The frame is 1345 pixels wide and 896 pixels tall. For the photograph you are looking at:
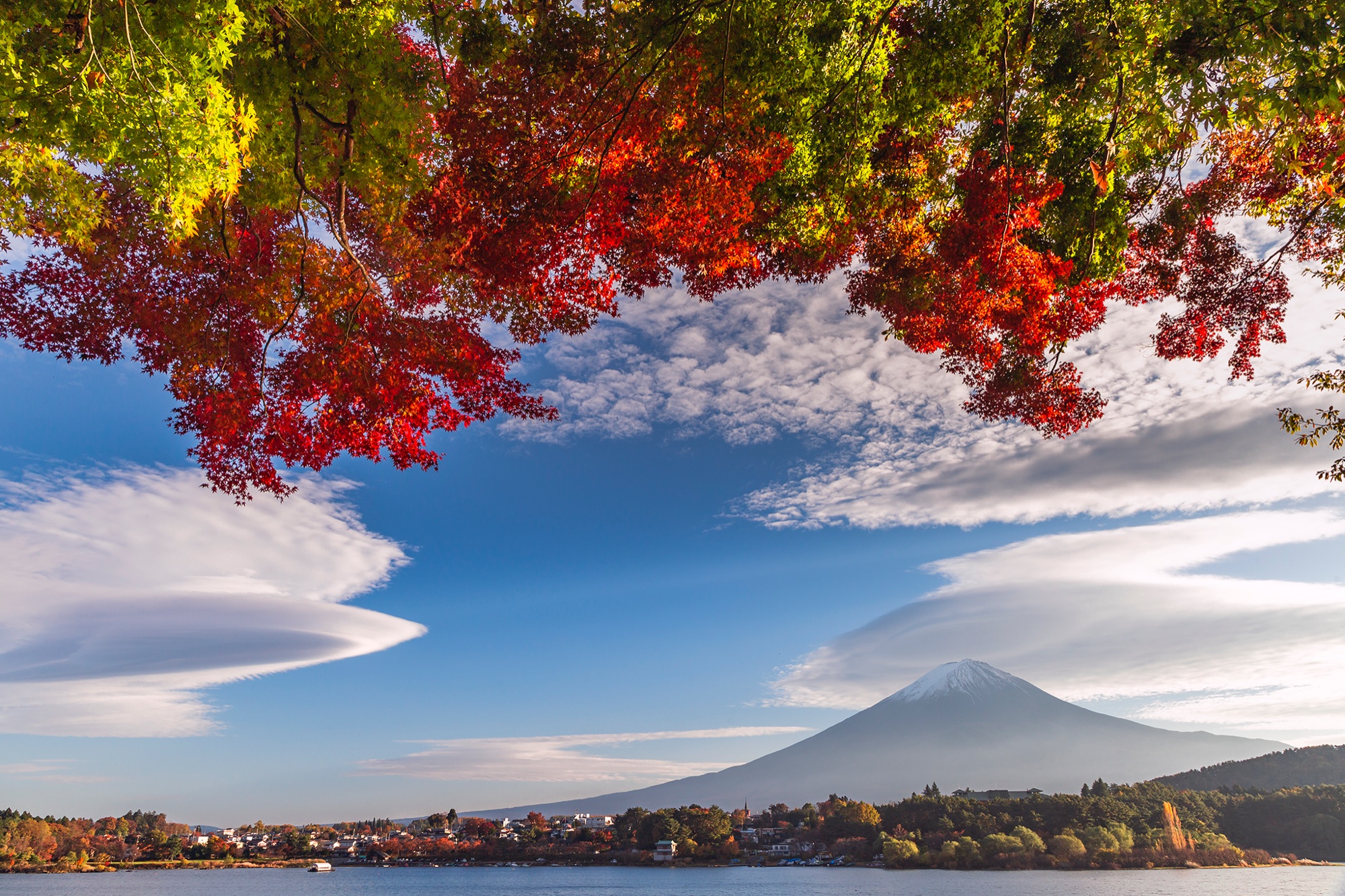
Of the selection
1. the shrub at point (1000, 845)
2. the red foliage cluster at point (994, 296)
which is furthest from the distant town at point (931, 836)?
the red foliage cluster at point (994, 296)

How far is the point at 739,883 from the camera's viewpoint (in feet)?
349

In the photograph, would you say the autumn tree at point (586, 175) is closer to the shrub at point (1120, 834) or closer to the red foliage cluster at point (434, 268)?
the red foliage cluster at point (434, 268)

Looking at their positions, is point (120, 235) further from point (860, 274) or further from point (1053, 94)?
point (1053, 94)

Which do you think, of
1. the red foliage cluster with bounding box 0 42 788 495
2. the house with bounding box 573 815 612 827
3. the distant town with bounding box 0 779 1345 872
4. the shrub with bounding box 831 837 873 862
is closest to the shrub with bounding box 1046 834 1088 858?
the distant town with bounding box 0 779 1345 872

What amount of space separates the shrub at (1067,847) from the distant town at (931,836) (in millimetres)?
195

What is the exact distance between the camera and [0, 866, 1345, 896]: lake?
81938 mm

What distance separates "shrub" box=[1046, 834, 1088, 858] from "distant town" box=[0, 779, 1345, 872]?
0.64ft

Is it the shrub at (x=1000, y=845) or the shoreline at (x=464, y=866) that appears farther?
the shoreline at (x=464, y=866)

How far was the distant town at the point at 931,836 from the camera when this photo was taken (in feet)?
235

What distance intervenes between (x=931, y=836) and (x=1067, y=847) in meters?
12.6

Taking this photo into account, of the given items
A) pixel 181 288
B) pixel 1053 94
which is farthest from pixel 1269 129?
pixel 181 288

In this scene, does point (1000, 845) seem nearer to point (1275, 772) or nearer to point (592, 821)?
point (1275, 772)

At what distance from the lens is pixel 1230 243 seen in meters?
8.63

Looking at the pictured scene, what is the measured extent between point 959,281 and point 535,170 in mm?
4177
